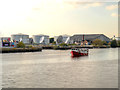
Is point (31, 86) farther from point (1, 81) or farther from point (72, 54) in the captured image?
point (72, 54)

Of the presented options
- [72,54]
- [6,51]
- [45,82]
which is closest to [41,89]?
[45,82]

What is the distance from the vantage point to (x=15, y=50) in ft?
267

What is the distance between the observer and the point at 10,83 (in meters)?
20.0

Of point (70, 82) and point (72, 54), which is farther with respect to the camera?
point (72, 54)

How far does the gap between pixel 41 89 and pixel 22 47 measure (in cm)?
7582

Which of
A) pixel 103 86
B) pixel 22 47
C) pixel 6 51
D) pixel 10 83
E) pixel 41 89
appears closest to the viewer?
pixel 41 89

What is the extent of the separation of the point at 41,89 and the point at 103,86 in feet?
17.3

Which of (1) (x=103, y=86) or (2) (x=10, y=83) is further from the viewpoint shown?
(2) (x=10, y=83)

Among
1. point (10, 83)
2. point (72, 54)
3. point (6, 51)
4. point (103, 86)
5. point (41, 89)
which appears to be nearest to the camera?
point (41, 89)

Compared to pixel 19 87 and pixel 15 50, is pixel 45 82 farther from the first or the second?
pixel 15 50

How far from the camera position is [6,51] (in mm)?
77562

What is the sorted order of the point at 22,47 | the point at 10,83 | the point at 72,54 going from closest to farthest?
the point at 10,83, the point at 72,54, the point at 22,47

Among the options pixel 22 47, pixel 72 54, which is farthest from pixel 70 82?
pixel 22 47

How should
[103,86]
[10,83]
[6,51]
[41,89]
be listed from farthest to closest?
1. [6,51]
2. [10,83]
3. [103,86]
4. [41,89]
